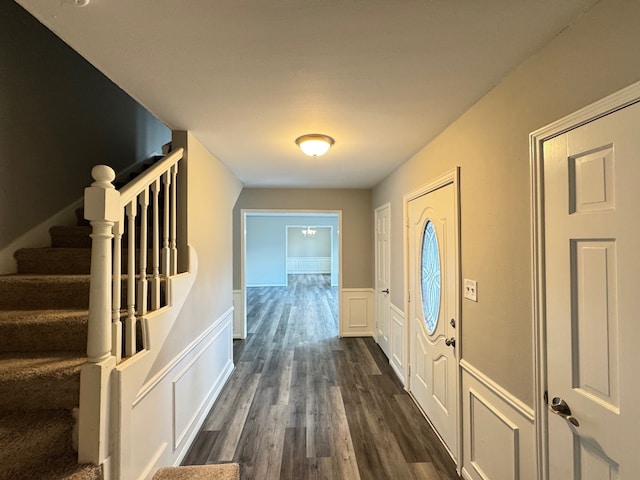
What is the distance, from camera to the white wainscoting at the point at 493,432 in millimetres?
1332

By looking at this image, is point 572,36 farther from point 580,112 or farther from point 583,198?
point 583,198

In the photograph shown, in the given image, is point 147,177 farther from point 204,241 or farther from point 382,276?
point 382,276

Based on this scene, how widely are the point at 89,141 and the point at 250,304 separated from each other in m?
5.19

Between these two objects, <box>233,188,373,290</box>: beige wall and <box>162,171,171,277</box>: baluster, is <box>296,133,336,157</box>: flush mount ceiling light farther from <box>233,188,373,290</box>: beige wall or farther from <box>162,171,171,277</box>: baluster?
<box>233,188,373,290</box>: beige wall

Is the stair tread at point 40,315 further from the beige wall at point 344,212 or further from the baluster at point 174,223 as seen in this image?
the beige wall at point 344,212

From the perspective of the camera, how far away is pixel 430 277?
8.08ft

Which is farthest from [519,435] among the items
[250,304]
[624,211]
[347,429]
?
[250,304]

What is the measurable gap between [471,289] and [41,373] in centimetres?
224

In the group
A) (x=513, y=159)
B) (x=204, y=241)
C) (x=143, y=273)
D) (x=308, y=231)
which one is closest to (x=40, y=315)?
(x=143, y=273)

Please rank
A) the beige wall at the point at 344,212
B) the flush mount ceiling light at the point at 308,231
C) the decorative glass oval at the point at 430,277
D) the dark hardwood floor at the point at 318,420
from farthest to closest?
the flush mount ceiling light at the point at 308,231 < the beige wall at the point at 344,212 < the decorative glass oval at the point at 430,277 < the dark hardwood floor at the point at 318,420

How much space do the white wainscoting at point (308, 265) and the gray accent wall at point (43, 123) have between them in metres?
9.86

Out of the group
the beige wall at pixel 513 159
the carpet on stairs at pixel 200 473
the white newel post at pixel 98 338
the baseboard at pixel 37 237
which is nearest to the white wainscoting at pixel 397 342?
the beige wall at pixel 513 159

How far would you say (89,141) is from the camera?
2748 mm

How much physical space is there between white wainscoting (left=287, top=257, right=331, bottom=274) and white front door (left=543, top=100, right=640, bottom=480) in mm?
11638
